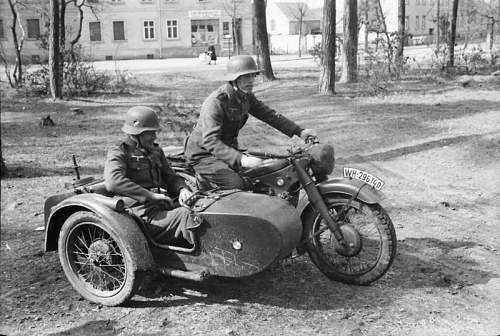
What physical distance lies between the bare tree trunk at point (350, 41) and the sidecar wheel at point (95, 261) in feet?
51.4

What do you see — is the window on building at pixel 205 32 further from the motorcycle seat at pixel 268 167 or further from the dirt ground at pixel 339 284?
the motorcycle seat at pixel 268 167

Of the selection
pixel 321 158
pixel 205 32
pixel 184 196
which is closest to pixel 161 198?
→ pixel 184 196

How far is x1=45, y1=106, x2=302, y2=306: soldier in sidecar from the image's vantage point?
4.38 meters

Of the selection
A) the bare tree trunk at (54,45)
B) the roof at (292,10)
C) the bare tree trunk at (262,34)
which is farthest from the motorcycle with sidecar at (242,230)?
the roof at (292,10)

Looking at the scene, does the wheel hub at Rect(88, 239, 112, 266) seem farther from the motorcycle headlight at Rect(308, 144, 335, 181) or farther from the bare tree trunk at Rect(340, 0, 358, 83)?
the bare tree trunk at Rect(340, 0, 358, 83)

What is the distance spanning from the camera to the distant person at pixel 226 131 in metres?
5.01

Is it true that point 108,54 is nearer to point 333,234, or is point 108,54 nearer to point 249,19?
point 249,19

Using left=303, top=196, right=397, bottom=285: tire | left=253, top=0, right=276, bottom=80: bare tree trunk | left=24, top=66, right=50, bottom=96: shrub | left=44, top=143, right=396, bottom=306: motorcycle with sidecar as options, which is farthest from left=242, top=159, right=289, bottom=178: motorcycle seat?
left=253, top=0, right=276, bottom=80: bare tree trunk

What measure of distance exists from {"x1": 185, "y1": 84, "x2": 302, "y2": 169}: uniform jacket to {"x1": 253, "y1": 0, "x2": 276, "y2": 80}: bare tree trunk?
59.7ft

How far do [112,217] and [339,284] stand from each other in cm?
189

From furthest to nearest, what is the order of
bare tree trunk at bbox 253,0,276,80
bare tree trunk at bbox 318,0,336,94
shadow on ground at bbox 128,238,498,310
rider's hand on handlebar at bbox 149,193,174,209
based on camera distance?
bare tree trunk at bbox 253,0,276,80 < bare tree trunk at bbox 318,0,336,94 < shadow on ground at bbox 128,238,498,310 < rider's hand on handlebar at bbox 149,193,174,209

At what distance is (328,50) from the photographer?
17359 mm

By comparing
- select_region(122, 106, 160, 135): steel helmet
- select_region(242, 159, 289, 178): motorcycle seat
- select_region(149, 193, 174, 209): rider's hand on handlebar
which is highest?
select_region(122, 106, 160, 135): steel helmet

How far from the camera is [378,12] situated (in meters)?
Result: 21.6
